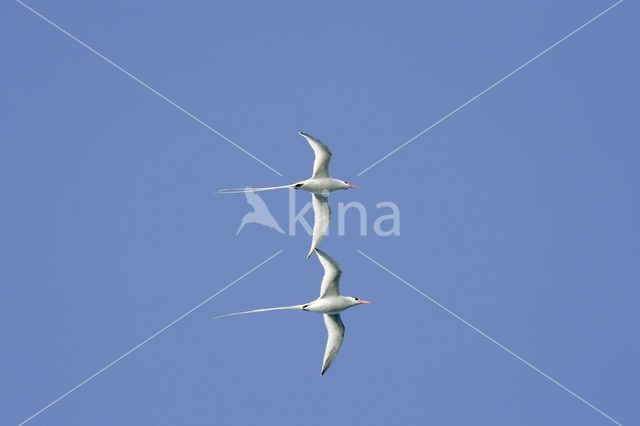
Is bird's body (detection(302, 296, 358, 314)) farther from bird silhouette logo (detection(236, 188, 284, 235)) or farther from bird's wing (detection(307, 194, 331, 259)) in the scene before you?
bird silhouette logo (detection(236, 188, 284, 235))

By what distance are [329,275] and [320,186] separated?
2.59 meters

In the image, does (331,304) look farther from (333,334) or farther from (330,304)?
(333,334)

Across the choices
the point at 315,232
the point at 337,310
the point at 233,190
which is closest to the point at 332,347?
the point at 337,310

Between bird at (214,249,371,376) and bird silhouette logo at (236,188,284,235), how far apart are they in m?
5.50

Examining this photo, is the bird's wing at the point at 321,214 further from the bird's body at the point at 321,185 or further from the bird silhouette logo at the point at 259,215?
the bird silhouette logo at the point at 259,215

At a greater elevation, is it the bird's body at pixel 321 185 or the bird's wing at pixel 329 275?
the bird's body at pixel 321 185

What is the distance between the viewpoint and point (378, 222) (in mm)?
28609

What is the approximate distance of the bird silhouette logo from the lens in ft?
93.0

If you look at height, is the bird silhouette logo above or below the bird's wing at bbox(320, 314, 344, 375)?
above

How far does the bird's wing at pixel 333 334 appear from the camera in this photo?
76.9 feet

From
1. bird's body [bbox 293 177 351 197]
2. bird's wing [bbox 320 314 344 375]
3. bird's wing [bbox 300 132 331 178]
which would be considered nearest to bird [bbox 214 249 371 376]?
bird's wing [bbox 320 314 344 375]

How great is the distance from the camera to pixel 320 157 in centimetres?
2366

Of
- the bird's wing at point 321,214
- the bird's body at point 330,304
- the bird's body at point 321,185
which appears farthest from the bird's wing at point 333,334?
the bird's body at point 321,185

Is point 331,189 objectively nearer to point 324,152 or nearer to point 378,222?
point 324,152
